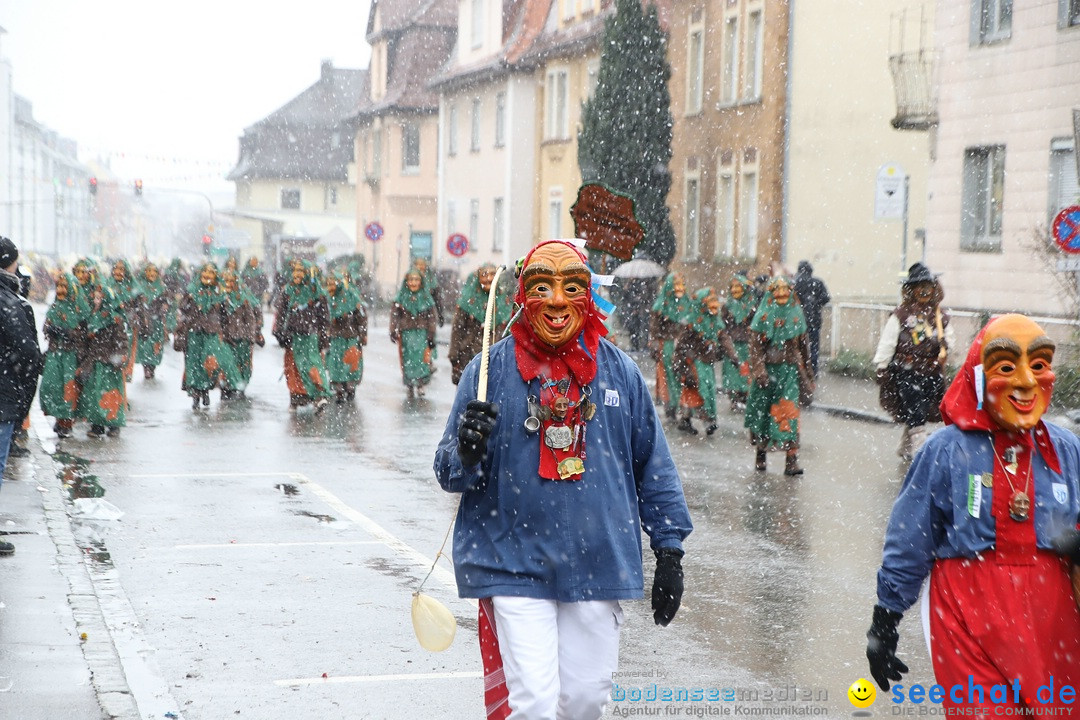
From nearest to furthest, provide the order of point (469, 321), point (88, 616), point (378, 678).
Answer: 1. point (378, 678)
2. point (88, 616)
3. point (469, 321)

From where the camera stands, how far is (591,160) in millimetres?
35312

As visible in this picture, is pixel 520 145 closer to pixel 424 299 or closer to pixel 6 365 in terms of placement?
pixel 424 299

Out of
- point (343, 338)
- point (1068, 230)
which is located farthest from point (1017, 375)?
point (343, 338)

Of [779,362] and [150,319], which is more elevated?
[779,362]

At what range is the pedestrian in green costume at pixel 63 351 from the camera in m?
14.9

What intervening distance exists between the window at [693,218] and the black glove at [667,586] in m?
29.8

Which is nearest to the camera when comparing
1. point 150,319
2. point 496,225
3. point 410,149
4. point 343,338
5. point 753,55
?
point 343,338

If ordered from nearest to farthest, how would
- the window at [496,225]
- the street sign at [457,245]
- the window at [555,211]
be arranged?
the street sign at [457,245], the window at [555,211], the window at [496,225]

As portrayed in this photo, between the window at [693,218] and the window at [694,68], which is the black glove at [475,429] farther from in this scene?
the window at [694,68]

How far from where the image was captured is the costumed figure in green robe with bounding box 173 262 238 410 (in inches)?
746

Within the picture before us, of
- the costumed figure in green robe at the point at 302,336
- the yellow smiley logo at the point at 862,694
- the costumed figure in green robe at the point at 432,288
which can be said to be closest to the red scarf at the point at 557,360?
the yellow smiley logo at the point at 862,694

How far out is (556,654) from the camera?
4277mm

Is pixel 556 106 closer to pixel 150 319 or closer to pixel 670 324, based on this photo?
pixel 150 319

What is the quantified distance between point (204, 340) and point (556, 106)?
78.0 ft
